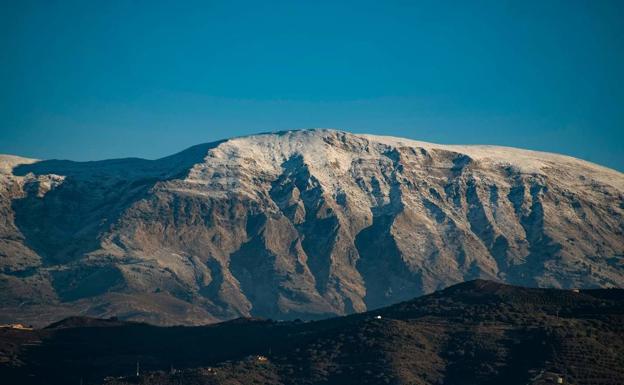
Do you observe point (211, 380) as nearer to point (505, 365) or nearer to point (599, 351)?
point (505, 365)

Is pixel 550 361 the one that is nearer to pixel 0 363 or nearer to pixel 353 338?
pixel 353 338

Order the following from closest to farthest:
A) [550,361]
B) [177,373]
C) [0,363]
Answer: [550,361]
[177,373]
[0,363]

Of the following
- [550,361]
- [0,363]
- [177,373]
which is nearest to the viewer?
[550,361]

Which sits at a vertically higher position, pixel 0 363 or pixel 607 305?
pixel 607 305

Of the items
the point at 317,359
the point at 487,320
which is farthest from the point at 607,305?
the point at 317,359

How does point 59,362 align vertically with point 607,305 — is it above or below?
below

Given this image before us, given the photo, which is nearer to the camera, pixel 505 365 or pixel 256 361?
pixel 505 365

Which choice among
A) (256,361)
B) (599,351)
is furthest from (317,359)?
(599,351)

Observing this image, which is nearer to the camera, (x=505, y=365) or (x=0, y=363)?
(x=505, y=365)
